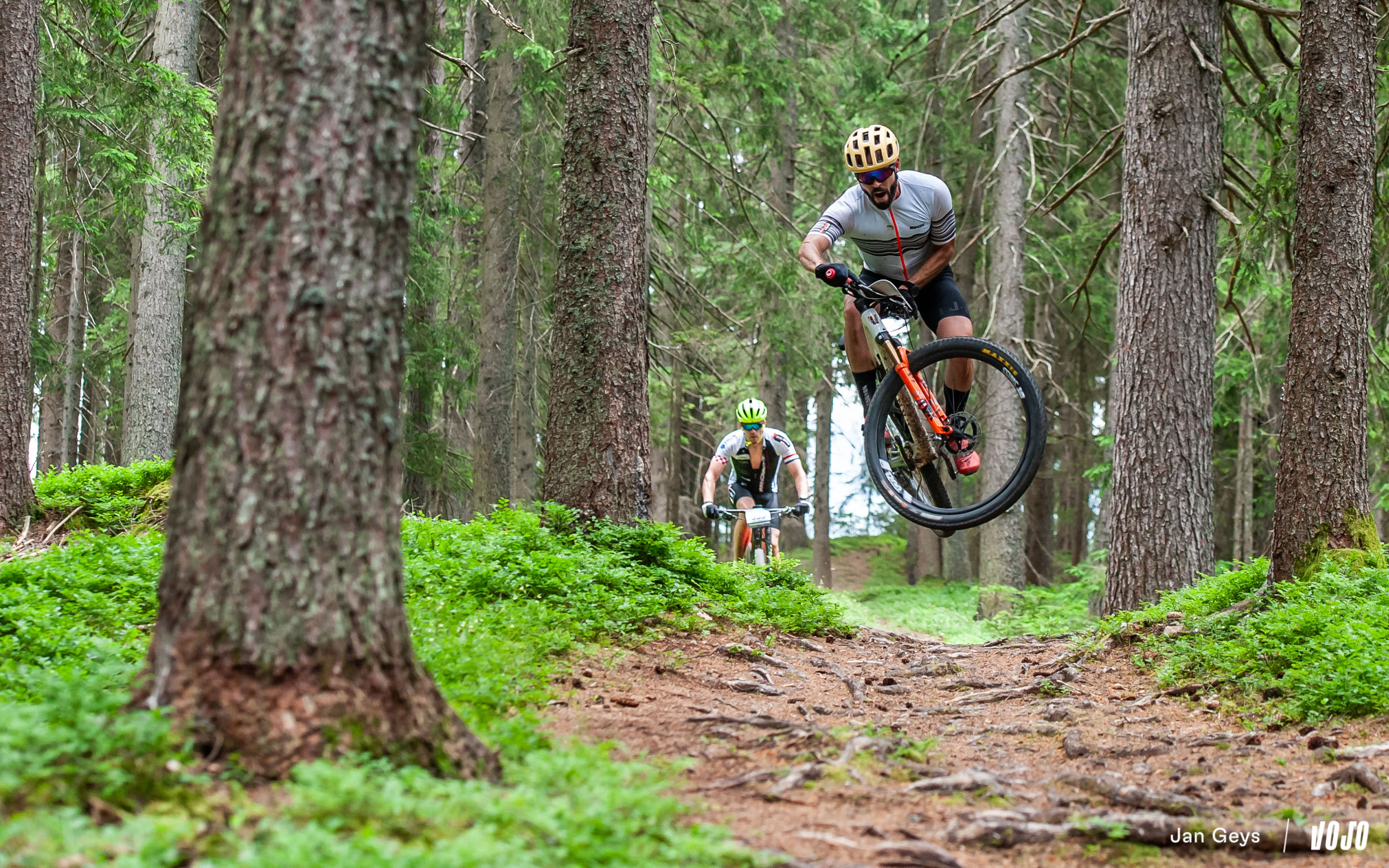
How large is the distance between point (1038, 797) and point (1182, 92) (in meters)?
6.40

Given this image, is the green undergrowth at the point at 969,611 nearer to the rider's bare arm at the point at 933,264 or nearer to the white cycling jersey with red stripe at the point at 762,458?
the white cycling jersey with red stripe at the point at 762,458

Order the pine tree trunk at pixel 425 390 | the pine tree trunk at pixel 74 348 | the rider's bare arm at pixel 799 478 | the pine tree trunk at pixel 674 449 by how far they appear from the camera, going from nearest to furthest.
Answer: the rider's bare arm at pixel 799 478 → the pine tree trunk at pixel 425 390 → the pine tree trunk at pixel 74 348 → the pine tree trunk at pixel 674 449

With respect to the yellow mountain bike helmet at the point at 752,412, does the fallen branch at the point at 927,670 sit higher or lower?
lower

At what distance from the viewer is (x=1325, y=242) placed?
6719 millimetres

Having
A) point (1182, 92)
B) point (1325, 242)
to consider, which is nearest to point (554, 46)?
point (1182, 92)

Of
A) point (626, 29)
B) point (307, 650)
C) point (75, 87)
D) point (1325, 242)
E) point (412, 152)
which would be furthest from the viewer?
point (75, 87)

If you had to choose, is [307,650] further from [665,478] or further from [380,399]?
[665,478]

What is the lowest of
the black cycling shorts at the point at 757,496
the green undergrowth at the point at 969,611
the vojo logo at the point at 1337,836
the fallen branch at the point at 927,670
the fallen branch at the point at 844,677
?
the green undergrowth at the point at 969,611

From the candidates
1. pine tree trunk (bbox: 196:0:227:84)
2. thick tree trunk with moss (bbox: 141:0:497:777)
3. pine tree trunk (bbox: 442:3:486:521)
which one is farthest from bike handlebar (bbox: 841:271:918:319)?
pine tree trunk (bbox: 196:0:227:84)

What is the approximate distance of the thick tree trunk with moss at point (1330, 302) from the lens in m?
6.55

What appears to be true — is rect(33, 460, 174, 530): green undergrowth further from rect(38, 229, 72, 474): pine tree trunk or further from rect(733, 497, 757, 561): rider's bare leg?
rect(38, 229, 72, 474): pine tree trunk

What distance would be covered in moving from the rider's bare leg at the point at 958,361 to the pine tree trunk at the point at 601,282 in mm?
1794

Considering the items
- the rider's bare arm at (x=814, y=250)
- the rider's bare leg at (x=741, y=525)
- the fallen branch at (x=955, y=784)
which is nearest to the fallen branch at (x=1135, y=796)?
the fallen branch at (x=955, y=784)

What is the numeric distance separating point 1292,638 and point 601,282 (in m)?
4.89
